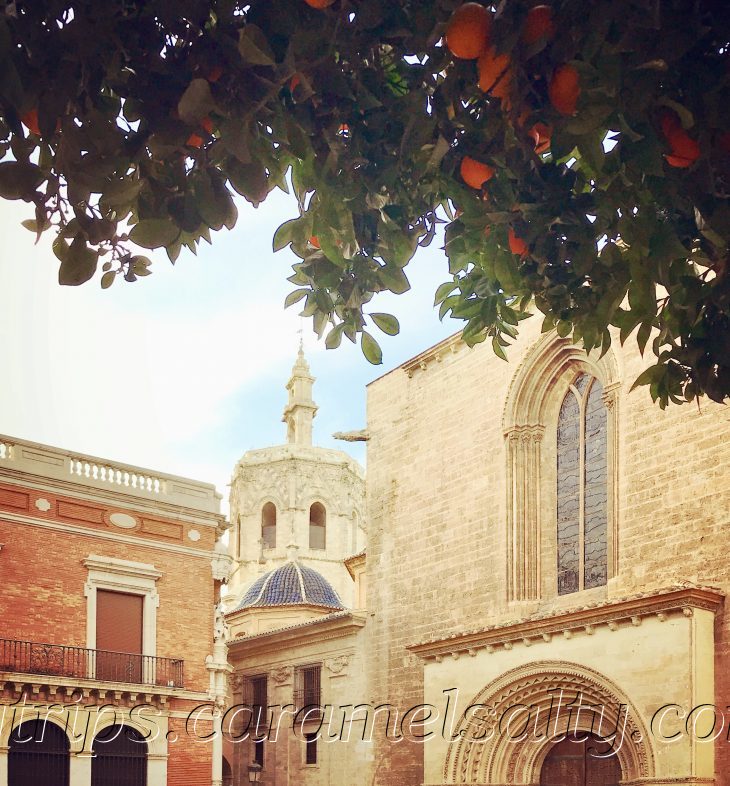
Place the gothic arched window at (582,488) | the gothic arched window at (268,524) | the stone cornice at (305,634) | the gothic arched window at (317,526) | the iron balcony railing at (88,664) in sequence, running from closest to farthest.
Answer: the gothic arched window at (582,488), the iron balcony railing at (88,664), the stone cornice at (305,634), the gothic arched window at (268,524), the gothic arched window at (317,526)

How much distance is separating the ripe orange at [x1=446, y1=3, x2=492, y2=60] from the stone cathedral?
1088cm

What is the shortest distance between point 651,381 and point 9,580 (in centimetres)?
1657

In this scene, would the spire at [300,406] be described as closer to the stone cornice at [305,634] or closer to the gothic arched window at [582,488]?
the stone cornice at [305,634]

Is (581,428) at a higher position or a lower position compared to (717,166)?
higher

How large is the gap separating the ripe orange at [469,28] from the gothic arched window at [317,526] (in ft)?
142

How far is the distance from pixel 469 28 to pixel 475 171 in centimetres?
72

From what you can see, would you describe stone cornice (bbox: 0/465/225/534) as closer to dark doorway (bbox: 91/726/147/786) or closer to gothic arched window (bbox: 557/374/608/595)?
dark doorway (bbox: 91/726/147/786)

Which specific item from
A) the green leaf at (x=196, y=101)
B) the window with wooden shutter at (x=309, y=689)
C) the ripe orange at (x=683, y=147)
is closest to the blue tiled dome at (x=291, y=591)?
the window with wooden shutter at (x=309, y=689)

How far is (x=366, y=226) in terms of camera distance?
12.6ft

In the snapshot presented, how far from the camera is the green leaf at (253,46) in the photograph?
9.20 ft

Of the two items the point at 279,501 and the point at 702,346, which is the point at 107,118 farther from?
the point at 279,501

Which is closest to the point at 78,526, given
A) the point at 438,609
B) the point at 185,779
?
the point at 185,779

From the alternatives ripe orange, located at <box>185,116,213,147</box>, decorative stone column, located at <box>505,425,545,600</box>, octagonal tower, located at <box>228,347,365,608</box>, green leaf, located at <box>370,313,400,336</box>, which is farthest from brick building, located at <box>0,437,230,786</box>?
octagonal tower, located at <box>228,347,365,608</box>

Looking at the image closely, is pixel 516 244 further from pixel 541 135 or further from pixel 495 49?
pixel 495 49
